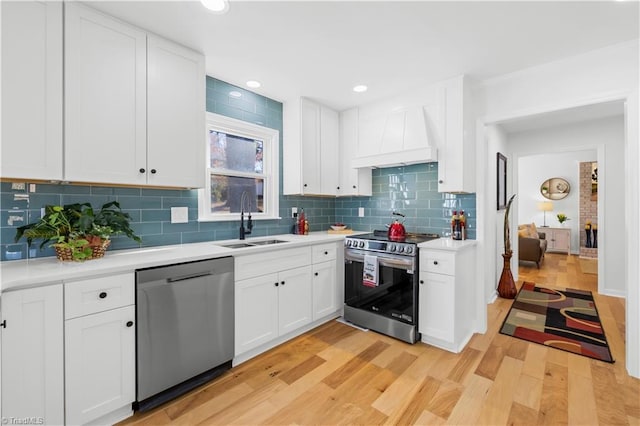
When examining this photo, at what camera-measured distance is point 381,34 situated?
204 cm

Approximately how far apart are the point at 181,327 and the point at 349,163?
2.50 metres

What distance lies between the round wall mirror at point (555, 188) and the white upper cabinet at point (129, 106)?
8657 millimetres

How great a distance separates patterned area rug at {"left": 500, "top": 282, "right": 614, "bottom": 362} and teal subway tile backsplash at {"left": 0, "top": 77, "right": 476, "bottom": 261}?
1.12m

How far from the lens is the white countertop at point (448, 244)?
A: 2.43m

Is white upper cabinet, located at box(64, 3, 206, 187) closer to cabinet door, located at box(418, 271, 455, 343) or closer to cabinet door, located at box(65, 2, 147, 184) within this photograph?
cabinet door, located at box(65, 2, 147, 184)

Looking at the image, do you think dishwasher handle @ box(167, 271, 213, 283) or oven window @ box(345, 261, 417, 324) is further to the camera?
oven window @ box(345, 261, 417, 324)

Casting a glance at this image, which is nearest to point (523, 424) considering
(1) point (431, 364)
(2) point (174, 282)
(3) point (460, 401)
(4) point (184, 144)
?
(3) point (460, 401)

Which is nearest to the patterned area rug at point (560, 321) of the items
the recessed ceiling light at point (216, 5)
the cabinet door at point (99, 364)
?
the cabinet door at point (99, 364)

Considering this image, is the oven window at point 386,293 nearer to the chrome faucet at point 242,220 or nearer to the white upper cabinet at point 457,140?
the white upper cabinet at point 457,140

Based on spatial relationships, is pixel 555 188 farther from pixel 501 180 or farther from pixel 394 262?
pixel 394 262

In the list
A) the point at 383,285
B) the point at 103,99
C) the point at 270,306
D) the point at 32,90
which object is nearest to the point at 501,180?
the point at 383,285

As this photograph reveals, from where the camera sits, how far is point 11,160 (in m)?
1.52

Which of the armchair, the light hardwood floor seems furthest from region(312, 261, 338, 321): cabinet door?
the armchair

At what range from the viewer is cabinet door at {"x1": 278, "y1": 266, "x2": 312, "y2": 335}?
2541mm
